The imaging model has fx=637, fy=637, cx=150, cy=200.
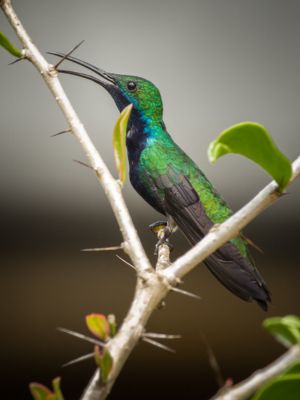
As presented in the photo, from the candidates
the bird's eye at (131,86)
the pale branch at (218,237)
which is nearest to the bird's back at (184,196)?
the bird's eye at (131,86)

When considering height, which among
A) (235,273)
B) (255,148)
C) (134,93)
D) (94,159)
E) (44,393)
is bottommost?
(235,273)

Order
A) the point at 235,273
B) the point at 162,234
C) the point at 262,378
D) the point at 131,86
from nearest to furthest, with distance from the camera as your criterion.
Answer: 1. the point at 262,378
2. the point at 235,273
3. the point at 162,234
4. the point at 131,86

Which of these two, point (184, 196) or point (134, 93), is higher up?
point (134, 93)

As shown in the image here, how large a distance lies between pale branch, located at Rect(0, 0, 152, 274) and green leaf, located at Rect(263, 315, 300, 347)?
0.21 metres

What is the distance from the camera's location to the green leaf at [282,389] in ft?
1.74

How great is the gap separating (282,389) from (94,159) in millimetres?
445

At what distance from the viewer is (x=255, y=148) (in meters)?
0.69

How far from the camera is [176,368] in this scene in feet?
11.2

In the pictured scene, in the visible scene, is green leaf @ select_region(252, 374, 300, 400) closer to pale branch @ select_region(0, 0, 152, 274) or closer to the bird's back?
pale branch @ select_region(0, 0, 152, 274)

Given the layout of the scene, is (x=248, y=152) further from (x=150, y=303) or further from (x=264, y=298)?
(x=264, y=298)

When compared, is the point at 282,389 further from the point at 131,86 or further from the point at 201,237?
the point at 131,86

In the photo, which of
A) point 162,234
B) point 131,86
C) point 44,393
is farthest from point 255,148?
point 131,86

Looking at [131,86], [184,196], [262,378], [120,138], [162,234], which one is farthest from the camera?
[131,86]

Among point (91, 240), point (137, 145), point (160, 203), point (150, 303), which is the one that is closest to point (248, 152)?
point (150, 303)
